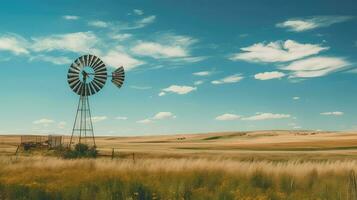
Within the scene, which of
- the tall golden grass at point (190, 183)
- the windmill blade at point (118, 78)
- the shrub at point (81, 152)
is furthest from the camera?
the windmill blade at point (118, 78)

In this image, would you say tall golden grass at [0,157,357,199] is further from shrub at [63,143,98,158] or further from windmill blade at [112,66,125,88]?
windmill blade at [112,66,125,88]

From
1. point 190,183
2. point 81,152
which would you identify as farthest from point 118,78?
point 190,183

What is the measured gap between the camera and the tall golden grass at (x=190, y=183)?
1462 centimetres

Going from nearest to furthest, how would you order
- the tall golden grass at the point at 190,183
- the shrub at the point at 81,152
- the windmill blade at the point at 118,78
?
the tall golden grass at the point at 190,183 → the shrub at the point at 81,152 → the windmill blade at the point at 118,78

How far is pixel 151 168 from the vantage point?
21.2 m

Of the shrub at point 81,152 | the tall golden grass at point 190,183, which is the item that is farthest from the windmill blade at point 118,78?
the tall golden grass at point 190,183

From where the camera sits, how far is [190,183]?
17016 millimetres

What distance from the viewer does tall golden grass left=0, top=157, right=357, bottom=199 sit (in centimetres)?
1462

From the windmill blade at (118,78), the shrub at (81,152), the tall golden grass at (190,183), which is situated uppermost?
the windmill blade at (118,78)

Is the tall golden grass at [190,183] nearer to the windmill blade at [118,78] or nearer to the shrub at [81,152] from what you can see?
the shrub at [81,152]

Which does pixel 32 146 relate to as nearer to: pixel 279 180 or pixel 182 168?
pixel 182 168

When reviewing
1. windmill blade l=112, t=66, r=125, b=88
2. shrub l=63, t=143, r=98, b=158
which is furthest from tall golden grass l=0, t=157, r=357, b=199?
windmill blade l=112, t=66, r=125, b=88

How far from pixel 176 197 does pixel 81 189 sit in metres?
3.46

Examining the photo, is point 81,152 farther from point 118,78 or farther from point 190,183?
point 190,183
